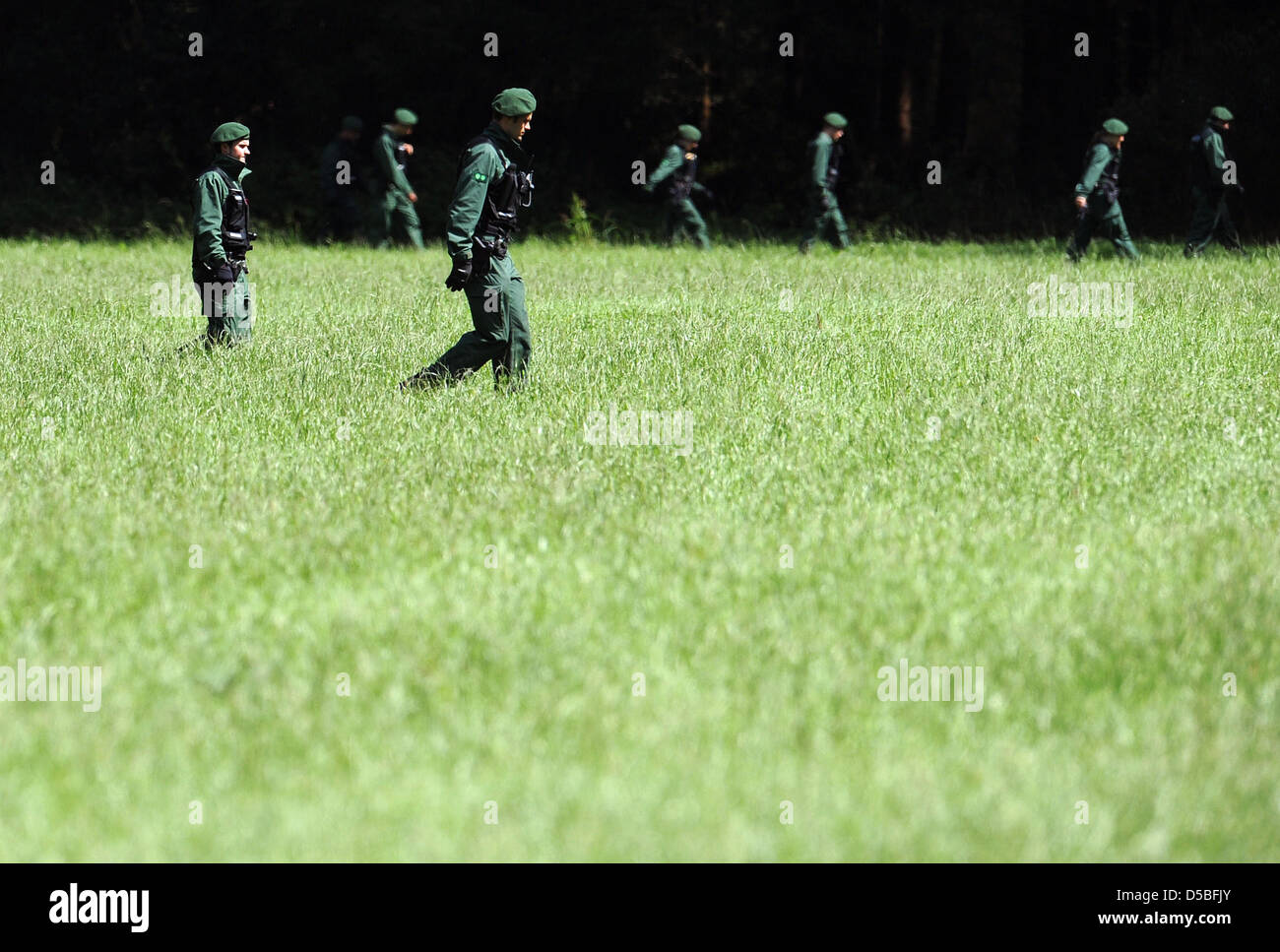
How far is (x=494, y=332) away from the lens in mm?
9438

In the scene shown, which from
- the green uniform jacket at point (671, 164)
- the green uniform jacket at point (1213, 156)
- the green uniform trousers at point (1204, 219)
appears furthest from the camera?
the green uniform jacket at point (671, 164)

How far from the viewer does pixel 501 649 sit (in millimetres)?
4938

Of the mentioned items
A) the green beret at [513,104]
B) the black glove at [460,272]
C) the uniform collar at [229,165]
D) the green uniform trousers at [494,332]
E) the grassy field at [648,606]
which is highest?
the green beret at [513,104]

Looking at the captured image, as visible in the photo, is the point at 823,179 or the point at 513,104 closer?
the point at 513,104

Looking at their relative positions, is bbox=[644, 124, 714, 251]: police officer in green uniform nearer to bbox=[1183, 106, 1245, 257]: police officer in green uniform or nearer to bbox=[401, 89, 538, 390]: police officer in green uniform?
bbox=[1183, 106, 1245, 257]: police officer in green uniform

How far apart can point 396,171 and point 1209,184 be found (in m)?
11.0

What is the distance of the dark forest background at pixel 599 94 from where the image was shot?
1146 inches

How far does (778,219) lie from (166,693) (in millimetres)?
26766

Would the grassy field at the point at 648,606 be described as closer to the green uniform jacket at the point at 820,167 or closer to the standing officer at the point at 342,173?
the green uniform jacket at the point at 820,167

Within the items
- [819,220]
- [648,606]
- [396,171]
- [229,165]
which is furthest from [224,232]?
A: [396,171]

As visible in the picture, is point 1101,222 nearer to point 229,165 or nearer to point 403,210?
point 403,210

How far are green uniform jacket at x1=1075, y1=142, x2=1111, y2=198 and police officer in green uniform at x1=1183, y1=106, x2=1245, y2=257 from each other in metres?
1.71

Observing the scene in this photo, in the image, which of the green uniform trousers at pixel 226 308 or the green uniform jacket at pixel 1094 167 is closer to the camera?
the green uniform trousers at pixel 226 308

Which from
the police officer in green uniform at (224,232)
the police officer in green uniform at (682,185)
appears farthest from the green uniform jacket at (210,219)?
the police officer in green uniform at (682,185)
